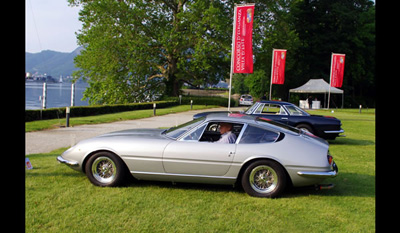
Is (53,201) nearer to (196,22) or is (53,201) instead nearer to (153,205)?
(153,205)

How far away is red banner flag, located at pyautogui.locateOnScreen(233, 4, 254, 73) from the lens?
16.6 m

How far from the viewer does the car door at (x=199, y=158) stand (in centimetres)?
550

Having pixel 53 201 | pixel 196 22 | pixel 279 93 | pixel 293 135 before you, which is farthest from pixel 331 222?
pixel 279 93

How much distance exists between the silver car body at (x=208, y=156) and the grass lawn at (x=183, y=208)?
32 cm

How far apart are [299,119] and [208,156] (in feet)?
24.9

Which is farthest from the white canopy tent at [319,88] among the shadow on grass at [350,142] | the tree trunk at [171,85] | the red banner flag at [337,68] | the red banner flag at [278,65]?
the shadow on grass at [350,142]

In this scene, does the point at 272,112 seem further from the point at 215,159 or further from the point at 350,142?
the point at 215,159

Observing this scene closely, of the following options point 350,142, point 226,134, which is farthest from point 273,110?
point 226,134

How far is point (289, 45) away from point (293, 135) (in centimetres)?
3415

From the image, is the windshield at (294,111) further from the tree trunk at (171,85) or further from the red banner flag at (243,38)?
the tree trunk at (171,85)

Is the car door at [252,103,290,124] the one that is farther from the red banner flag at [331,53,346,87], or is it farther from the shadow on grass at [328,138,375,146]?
the red banner flag at [331,53,346,87]

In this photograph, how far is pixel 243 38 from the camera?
1700 centimetres

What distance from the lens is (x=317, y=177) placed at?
5.41 meters

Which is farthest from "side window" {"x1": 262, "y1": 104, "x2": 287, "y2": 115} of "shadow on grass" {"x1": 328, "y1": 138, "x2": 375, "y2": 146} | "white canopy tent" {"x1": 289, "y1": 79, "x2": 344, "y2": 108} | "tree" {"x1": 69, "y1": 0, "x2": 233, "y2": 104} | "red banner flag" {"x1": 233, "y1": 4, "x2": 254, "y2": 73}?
"white canopy tent" {"x1": 289, "y1": 79, "x2": 344, "y2": 108}
